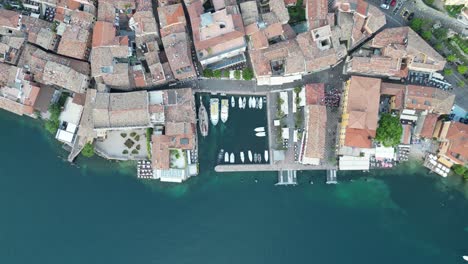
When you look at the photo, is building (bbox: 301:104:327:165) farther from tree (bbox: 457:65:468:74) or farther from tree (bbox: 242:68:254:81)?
tree (bbox: 457:65:468:74)

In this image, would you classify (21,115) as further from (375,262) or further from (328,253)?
(375,262)

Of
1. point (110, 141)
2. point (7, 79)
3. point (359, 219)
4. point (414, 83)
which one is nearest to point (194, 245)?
point (110, 141)

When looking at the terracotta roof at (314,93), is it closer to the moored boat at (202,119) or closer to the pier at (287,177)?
the pier at (287,177)

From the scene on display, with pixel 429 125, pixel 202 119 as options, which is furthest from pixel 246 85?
pixel 429 125

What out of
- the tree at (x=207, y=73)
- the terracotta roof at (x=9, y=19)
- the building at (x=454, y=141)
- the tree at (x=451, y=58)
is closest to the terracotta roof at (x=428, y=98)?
the building at (x=454, y=141)

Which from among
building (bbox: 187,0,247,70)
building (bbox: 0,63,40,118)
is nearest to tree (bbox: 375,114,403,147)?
building (bbox: 187,0,247,70)

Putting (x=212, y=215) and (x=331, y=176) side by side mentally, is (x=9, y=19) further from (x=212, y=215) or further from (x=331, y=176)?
(x=331, y=176)
